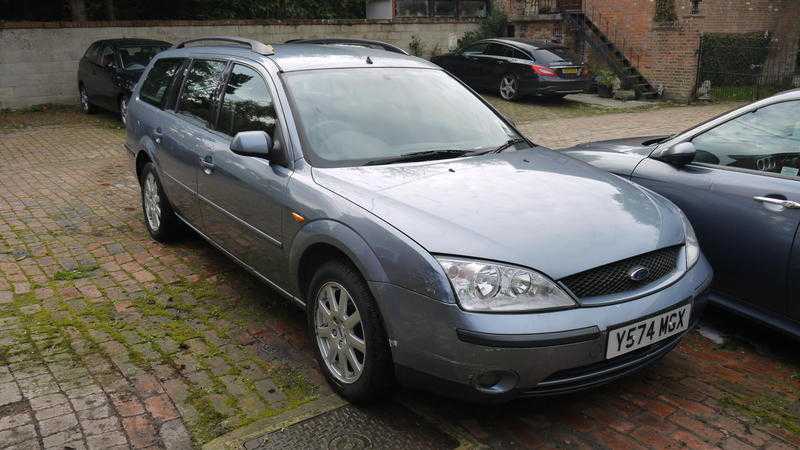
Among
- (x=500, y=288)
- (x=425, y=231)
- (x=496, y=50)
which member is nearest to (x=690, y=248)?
(x=500, y=288)

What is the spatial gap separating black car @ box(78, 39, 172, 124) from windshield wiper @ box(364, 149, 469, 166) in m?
10.2

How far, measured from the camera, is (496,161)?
397 centimetres

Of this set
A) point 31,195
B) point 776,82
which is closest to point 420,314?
point 31,195

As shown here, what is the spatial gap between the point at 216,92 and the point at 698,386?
11.9 feet

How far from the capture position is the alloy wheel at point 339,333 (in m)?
3.35

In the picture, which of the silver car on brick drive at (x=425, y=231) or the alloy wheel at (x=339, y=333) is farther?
the alloy wheel at (x=339, y=333)

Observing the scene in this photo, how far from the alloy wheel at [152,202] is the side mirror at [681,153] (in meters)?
4.05

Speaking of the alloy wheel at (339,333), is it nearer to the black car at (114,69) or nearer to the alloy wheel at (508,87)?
the black car at (114,69)

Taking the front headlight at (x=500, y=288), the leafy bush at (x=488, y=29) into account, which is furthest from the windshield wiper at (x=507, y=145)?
the leafy bush at (x=488, y=29)

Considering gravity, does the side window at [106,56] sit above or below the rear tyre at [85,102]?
above

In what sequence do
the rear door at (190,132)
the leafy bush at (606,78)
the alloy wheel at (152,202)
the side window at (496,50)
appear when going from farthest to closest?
1. the leafy bush at (606,78)
2. the side window at (496,50)
3. the alloy wheel at (152,202)
4. the rear door at (190,132)

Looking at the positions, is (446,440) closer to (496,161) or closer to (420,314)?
(420,314)

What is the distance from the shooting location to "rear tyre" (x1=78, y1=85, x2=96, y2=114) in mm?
15008

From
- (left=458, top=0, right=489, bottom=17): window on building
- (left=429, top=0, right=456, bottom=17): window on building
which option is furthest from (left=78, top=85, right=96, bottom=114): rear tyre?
(left=458, top=0, right=489, bottom=17): window on building
